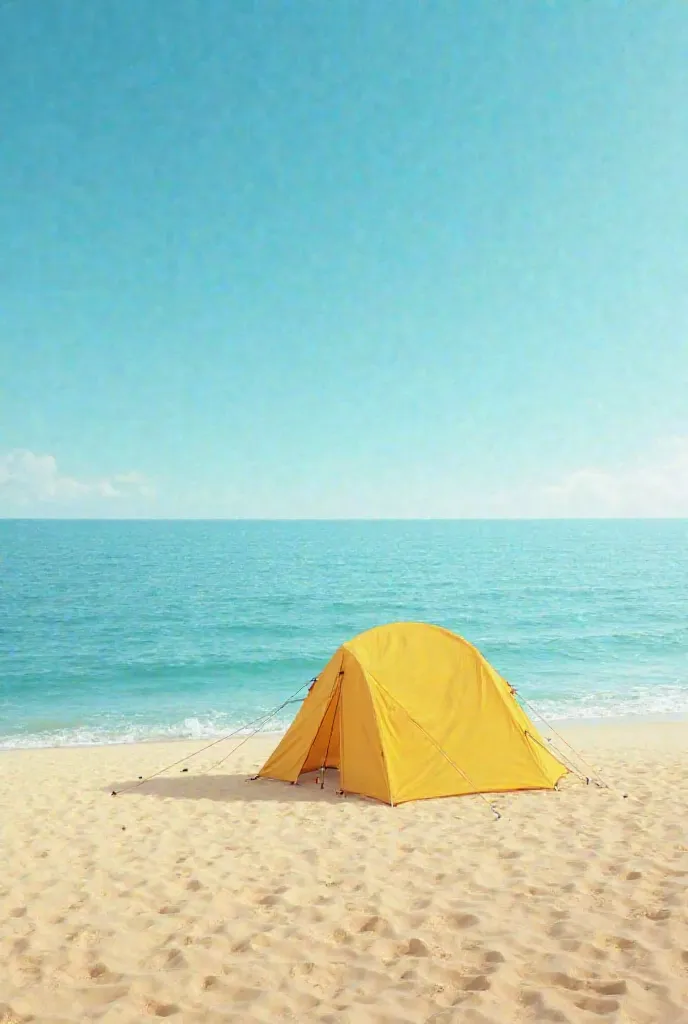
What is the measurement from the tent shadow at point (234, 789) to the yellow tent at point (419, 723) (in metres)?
0.31

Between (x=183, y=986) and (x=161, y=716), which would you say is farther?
(x=161, y=716)

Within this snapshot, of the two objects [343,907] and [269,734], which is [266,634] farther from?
[343,907]

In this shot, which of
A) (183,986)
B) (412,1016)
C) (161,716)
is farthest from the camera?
(161,716)

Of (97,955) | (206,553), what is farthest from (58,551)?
(97,955)

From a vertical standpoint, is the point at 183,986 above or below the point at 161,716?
above

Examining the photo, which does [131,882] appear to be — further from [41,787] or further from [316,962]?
A: [41,787]

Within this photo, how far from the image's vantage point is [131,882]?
25.1ft

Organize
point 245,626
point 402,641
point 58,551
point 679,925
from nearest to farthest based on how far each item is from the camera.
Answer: point 679,925
point 402,641
point 245,626
point 58,551

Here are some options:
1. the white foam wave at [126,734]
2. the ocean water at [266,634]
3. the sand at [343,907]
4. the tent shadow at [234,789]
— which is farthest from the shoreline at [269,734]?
the sand at [343,907]

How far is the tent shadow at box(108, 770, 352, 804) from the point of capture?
10945 mm

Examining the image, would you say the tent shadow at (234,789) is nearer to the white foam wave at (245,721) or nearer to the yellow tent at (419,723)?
the yellow tent at (419,723)

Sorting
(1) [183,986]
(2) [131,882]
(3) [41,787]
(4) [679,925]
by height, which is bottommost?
(3) [41,787]

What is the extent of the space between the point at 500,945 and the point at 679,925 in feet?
4.95

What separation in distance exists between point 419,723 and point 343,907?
4235 mm
